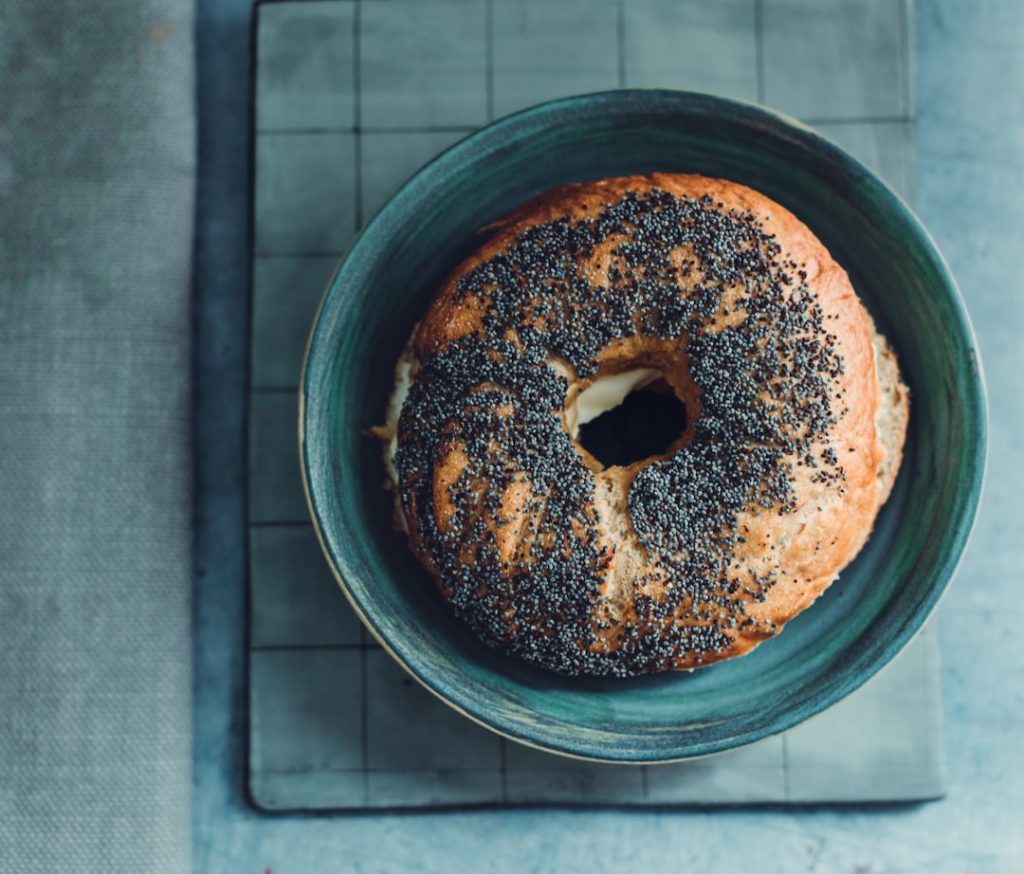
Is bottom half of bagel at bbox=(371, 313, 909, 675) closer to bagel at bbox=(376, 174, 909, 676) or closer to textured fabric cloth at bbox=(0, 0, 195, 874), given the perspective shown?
bagel at bbox=(376, 174, 909, 676)

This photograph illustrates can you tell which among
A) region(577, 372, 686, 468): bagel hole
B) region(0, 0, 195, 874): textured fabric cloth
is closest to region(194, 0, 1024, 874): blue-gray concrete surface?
region(0, 0, 195, 874): textured fabric cloth

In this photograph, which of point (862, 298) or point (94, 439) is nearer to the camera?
point (862, 298)

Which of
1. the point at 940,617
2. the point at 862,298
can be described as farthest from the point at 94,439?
the point at 940,617

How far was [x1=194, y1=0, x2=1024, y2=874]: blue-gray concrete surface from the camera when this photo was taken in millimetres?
1637

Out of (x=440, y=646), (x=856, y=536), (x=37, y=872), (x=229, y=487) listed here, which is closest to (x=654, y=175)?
(x=856, y=536)

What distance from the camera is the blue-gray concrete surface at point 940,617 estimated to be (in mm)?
1637

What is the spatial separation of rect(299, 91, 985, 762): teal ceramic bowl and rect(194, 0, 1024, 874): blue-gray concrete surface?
0.91 feet

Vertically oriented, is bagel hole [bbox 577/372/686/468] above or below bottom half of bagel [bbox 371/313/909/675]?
above

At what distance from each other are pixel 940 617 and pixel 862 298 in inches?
20.9

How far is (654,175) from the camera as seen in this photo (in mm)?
1373

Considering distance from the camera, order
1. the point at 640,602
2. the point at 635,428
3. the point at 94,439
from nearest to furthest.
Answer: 1. the point at 640,602
2. the point at 635,428
3. the point at 94,439

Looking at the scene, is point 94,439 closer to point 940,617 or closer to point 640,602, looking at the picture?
point 640,602

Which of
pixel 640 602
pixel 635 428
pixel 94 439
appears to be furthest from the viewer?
pixel 94 439

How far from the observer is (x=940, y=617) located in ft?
5.40
